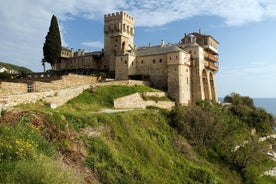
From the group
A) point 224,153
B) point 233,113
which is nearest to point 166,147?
point 224,153

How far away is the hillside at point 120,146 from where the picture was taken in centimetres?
1038

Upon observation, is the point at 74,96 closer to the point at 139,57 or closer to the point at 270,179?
the point at 139,57

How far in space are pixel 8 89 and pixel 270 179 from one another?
27187mm

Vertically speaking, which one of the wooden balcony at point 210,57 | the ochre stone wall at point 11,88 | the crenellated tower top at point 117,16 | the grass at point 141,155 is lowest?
the grass at point 141,155

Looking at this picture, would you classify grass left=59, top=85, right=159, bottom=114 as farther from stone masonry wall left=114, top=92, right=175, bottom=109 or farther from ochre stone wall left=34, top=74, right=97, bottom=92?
ochre stone wall left=34, top=74, right=97, bottom=92

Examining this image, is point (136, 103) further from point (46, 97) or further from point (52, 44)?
point (52, 44)

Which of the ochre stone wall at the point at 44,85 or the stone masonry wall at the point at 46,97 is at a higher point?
the ochre stone wall at the point at 44,85

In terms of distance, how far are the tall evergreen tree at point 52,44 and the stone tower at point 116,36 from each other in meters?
9.49

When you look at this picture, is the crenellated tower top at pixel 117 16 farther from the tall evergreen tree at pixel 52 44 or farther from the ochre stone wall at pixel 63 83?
the ochre stone wall at pixel 63 83

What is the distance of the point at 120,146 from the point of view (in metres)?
17.9

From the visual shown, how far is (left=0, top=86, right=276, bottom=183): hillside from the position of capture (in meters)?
10.4

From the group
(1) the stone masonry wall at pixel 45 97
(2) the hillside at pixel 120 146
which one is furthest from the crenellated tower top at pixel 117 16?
(1) the stone masonry wall at pixel 45 97

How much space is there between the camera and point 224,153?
28.2 m

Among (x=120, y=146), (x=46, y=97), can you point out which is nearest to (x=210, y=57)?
(x=46, y=97)
